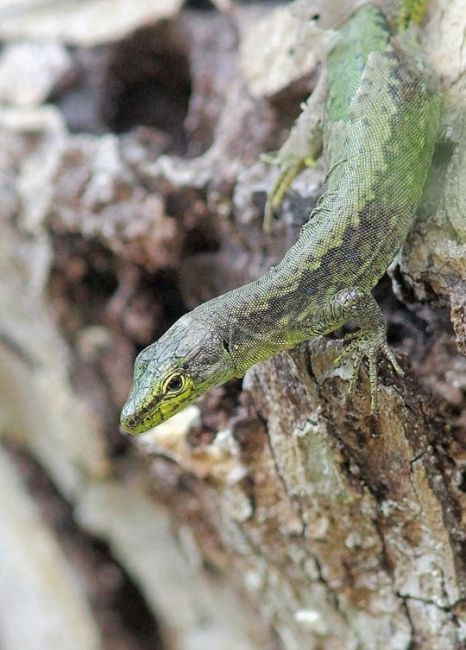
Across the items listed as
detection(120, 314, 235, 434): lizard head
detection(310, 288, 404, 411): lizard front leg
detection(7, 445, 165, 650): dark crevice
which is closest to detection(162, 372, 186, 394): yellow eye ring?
detection(120, 314, 235, 434): lizard head

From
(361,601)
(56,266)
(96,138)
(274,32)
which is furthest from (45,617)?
(274,32)

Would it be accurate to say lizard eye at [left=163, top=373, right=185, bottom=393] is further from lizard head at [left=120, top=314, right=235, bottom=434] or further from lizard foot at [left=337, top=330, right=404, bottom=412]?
lizard foot at [left=337, top=330, right=404, bottom=412]

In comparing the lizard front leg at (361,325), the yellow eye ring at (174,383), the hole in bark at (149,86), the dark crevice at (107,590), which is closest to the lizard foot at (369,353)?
the lizard front leg at (361,325)

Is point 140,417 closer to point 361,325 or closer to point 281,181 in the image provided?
point 361,325

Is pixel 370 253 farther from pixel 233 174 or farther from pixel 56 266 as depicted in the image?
pixel 56 266

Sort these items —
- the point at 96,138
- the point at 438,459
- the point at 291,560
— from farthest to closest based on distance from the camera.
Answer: the point at 96,138 < the point at 291,560 < the point at 438,459

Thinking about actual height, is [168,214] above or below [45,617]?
above

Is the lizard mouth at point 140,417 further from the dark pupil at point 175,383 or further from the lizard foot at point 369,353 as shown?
the lizard foot at point 369,353

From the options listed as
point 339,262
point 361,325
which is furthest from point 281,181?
point 361,325
